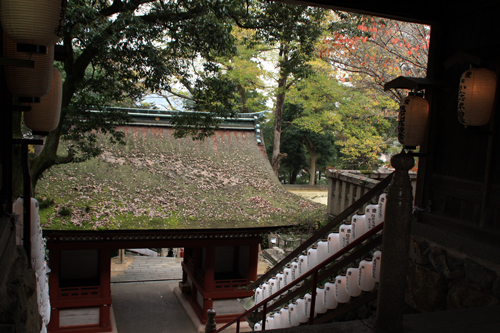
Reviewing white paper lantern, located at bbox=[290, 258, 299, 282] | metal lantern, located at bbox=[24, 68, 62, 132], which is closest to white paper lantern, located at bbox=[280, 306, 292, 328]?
white paper lantern, located at bbox=[290, 258, 299, 282]

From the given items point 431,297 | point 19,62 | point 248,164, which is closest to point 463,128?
point 431,297

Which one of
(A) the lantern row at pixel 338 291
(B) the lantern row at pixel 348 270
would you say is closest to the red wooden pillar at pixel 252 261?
(B) the lantern row at pixel 348 270

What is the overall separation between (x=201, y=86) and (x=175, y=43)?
0.92 m

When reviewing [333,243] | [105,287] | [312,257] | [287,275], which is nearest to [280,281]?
[287,275]

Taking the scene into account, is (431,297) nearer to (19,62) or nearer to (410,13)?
(410,13)

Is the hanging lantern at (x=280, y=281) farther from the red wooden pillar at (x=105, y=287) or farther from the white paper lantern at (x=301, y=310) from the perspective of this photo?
the red wooden pillar at (x=105, y=287)

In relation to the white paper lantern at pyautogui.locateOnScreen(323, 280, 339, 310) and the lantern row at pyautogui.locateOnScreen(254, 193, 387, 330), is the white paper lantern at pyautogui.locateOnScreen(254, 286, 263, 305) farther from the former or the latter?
the white paper lantern at pyautogui.locateOnScreen(323, 280, 339, 310)

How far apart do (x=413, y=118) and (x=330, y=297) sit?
2179mm

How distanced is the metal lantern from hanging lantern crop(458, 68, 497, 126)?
3527mm

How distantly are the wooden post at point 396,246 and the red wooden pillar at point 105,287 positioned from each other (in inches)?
293

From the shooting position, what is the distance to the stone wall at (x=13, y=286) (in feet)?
5.67

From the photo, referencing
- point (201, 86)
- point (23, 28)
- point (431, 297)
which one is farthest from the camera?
point (201, 86)

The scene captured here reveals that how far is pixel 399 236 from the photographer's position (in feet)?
7.52

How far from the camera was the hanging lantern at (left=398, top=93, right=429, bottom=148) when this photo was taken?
3.67 m
